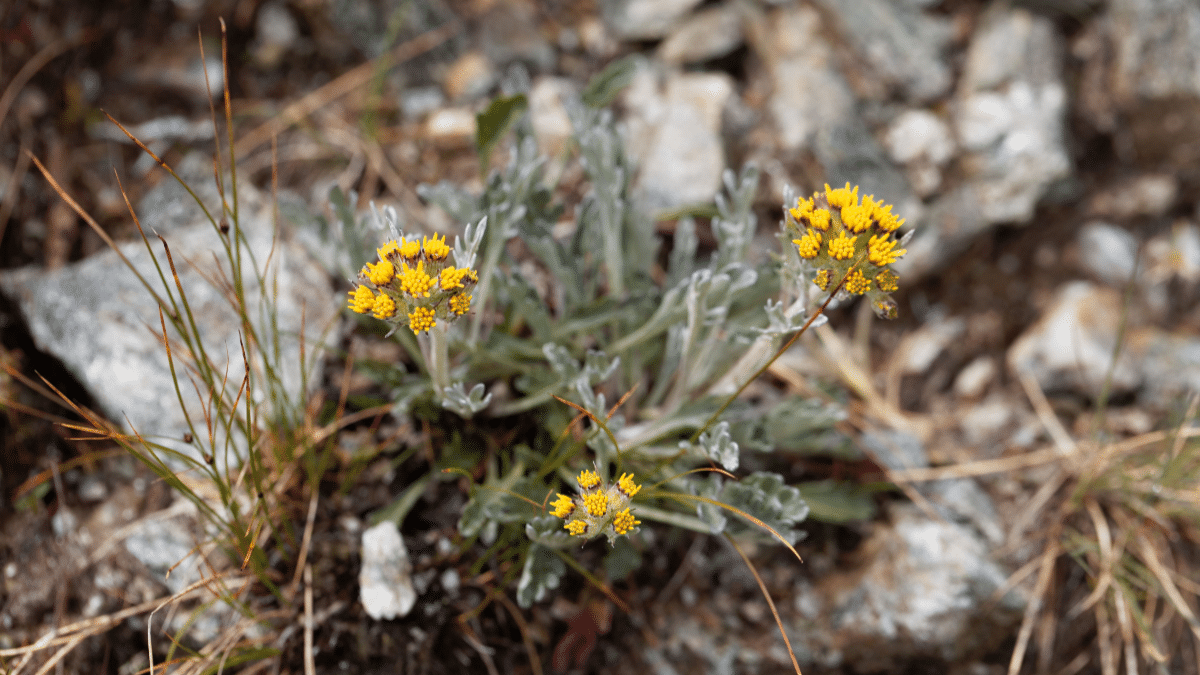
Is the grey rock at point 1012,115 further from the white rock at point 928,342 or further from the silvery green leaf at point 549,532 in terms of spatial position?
the silvery green leaf at point 549,532

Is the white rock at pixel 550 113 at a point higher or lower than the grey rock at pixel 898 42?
lower

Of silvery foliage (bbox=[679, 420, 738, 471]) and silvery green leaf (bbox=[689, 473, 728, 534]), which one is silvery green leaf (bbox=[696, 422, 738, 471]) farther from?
silvery green leaf (bbox=[689, 473, 728, 534])

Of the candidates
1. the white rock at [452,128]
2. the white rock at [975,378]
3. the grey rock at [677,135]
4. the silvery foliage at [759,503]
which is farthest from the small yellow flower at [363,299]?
the white rock at [975,378]

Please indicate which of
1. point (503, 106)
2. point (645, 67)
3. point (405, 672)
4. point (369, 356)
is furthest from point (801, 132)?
point (405, 672)

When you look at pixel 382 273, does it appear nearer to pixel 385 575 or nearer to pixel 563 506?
pixel 563 506

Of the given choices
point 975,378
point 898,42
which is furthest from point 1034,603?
point 898,42

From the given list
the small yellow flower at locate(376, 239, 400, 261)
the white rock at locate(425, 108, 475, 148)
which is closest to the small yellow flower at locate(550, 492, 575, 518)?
the small yellow flower at locate(376, 239, 400, 261)
